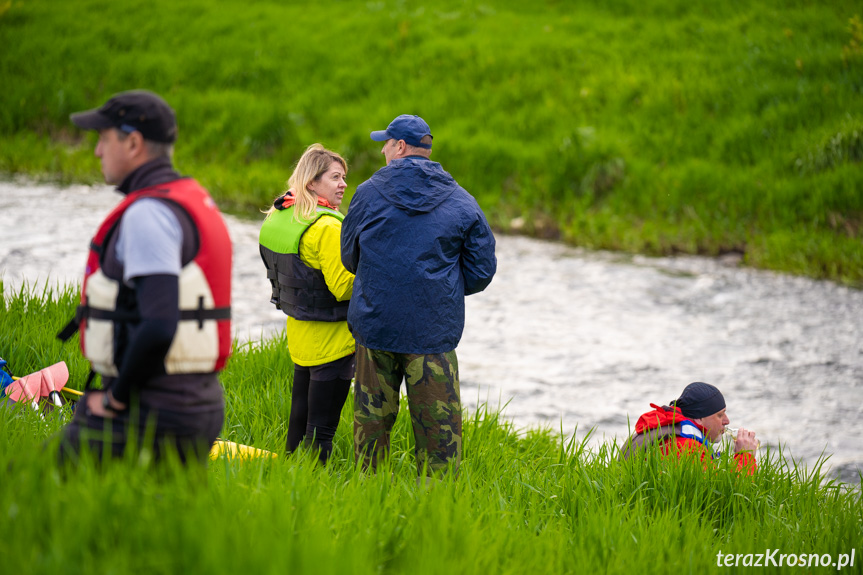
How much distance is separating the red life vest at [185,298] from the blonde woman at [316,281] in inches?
70.1

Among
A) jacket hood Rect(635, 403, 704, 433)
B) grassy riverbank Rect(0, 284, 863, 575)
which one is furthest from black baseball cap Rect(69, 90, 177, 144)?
jacket hood Rect(635, 403, 704, 433)

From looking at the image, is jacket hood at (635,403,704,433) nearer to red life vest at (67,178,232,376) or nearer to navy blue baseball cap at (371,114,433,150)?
navy blue baseball cap at (371,114,433,150)

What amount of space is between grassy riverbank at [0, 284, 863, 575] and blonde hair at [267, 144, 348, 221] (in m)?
1.48

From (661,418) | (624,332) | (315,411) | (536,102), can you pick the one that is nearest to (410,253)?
(315,411)

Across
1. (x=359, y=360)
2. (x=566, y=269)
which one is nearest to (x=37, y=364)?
(x=359, y=360)

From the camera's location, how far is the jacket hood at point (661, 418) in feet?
16.1

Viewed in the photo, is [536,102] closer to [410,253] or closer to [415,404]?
[410,253]

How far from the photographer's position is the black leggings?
4773 mm

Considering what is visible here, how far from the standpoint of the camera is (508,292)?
10812mm

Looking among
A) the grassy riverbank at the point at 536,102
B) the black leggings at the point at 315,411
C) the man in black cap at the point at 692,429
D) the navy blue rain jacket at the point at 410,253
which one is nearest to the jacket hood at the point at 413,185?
the navy blue rain jacket at the point at 410,253

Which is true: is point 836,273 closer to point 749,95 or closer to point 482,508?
point 749,95

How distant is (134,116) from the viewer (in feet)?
9.34

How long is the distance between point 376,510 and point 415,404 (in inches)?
40.7

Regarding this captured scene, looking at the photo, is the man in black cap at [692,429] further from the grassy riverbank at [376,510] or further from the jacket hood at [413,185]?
the jacket hood at [413,185]
